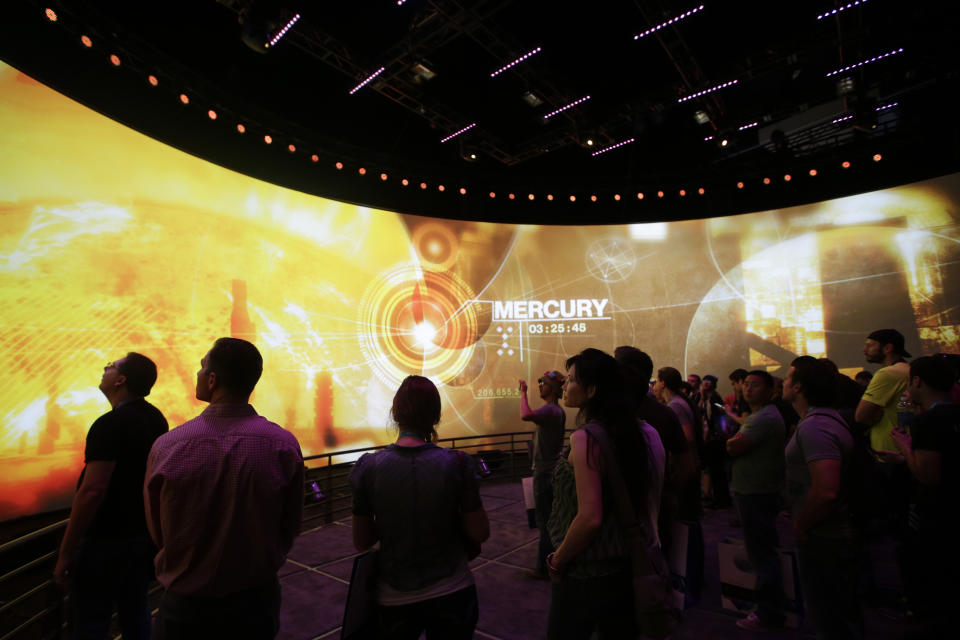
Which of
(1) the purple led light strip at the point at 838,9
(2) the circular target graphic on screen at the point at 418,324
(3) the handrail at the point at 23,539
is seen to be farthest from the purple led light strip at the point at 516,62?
(3) the handrail at the point at 23,539

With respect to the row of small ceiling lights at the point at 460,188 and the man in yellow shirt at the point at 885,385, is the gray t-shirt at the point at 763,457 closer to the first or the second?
the man in yellow shirt at the point at 885,385

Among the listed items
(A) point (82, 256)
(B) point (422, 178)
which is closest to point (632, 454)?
(A) point (82, 256)

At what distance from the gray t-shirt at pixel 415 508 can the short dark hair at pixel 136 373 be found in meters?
1.45

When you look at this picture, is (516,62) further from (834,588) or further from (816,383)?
(834,588)

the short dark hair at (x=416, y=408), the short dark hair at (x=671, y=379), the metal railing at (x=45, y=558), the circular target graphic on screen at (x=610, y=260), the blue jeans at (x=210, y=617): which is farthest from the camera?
the circular target graphic on screen at (x=610, y=260)

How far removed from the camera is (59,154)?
5.31 meters

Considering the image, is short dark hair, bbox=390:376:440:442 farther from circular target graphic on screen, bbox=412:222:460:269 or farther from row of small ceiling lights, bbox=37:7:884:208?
circular target graphic on screen, bbox=412:222:460:269

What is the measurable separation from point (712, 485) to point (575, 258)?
5376 millimetres

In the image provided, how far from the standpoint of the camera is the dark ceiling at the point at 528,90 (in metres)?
5.99

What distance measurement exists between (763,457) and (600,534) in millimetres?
2154

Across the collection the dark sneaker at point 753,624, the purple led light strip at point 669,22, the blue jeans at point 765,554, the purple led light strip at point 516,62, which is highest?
the purple led light strip at point 516,62

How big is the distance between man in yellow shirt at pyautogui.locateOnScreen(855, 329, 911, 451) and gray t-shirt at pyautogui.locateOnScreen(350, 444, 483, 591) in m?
3.50

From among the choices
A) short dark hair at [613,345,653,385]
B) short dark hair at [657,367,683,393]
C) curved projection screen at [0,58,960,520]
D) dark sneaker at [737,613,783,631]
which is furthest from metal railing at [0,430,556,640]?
dark sneaker at [737,613,783,631]

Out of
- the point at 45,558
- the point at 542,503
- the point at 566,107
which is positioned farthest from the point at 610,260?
the point at 45,558
